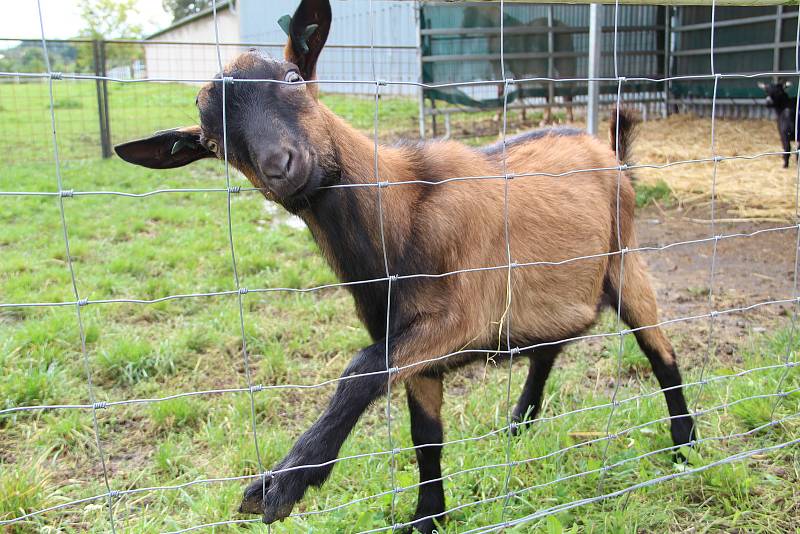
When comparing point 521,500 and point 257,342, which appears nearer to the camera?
Answer: point 521,500

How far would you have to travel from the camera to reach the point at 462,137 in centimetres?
1107

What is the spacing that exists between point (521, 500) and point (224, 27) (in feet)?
82.9

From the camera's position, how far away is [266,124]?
222 centimetres

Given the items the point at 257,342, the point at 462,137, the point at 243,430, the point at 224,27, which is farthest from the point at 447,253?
the point at 224,27

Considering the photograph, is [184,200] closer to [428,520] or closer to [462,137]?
[462,137]

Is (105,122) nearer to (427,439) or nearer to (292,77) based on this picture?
(292,77)

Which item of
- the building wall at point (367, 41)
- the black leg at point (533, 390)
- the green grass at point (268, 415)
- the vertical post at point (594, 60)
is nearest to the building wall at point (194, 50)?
the building wall at point (367, 41)

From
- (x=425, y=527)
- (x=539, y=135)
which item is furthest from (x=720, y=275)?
(x=425, y=527)

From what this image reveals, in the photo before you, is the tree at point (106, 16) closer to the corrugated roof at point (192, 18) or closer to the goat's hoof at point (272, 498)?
the corrugated roof at point (192, 18)

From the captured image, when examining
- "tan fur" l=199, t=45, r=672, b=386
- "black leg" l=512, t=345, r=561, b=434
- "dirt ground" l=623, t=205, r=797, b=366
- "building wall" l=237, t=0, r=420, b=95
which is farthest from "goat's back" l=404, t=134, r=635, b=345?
"building wall" l=237, t=0, r=420, b=95

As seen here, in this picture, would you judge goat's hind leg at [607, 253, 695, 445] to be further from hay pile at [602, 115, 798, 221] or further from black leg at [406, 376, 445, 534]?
hay pile at [602, 115, 798, 221]

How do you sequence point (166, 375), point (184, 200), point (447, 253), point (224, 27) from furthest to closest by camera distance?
point (224, 27)
point (184, 200)
point (166, 375)
point (447, 253)

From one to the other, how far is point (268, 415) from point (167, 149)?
5.32ft

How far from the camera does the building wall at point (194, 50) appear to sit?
15.1m
